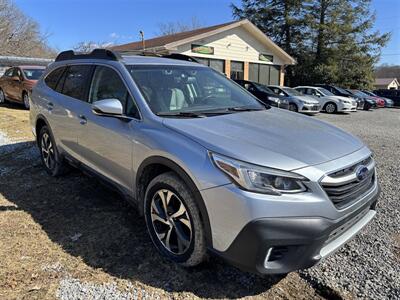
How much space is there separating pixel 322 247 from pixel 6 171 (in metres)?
4.98

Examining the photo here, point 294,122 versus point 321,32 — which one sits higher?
point 321,32

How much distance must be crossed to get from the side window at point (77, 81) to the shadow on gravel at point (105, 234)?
1270mm

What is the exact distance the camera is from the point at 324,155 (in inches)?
98.9

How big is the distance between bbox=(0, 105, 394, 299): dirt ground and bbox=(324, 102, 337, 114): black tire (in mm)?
17113

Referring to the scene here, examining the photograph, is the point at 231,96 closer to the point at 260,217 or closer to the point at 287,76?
the point at 260,217

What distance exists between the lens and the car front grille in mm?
2354

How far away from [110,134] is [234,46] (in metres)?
19.6

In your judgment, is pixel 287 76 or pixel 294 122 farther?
pixel 287 76

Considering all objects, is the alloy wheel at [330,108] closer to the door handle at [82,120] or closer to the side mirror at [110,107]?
the door handle at [82,120]

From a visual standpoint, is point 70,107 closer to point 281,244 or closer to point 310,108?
point 281,244

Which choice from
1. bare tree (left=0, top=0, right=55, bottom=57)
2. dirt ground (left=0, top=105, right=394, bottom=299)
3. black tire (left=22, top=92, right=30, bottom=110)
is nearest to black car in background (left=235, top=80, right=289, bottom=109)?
black tire (left=22, top=92, right=30, bottom=110)

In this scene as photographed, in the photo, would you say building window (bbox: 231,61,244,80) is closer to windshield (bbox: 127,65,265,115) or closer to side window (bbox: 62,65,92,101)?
side window (bbox: 62,65,92,101)

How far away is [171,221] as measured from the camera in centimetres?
284

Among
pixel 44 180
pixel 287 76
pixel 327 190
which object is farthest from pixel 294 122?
pixel 287 76
